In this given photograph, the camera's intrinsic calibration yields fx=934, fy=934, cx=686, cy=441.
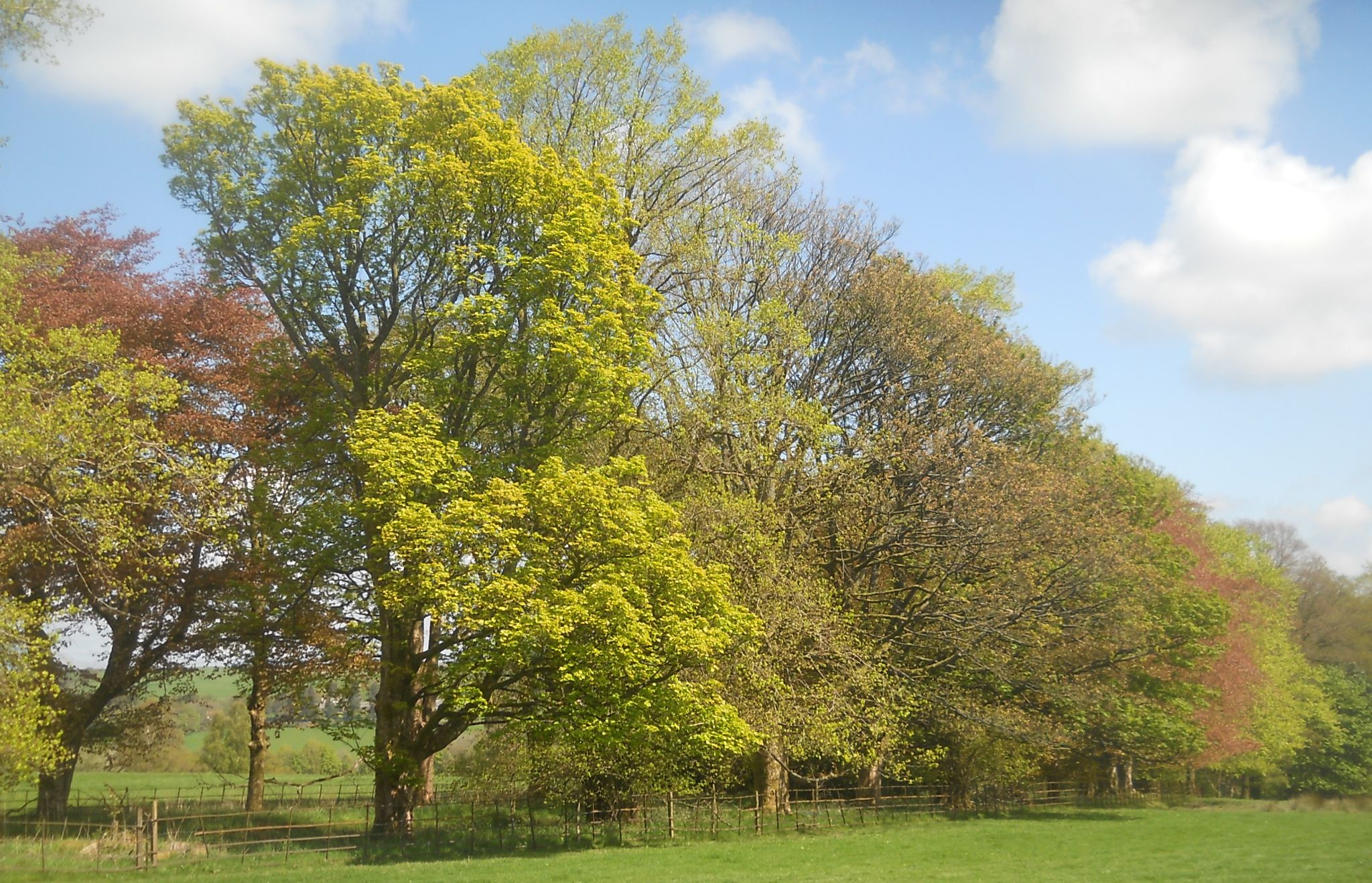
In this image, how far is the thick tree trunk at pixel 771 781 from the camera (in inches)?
1067

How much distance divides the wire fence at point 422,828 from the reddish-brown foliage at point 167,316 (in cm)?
904

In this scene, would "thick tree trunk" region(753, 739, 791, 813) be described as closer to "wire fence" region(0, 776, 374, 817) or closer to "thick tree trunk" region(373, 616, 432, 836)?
"thick tree trunk" region(373, 616, 432, 836)

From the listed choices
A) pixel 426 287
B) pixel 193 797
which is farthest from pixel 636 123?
pixel 193 797

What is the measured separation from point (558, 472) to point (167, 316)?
40.3 feet

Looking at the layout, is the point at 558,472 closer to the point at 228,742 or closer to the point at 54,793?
the point at 54,793

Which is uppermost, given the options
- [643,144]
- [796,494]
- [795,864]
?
[643,144]

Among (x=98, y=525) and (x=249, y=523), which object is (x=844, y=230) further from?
(x=98, y=525)

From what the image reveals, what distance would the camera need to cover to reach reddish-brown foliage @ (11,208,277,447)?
2259 cm

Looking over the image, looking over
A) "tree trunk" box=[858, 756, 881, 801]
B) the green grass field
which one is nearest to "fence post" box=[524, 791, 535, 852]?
the green grass field

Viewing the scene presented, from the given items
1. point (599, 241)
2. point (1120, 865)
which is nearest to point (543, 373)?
point (599, 241)

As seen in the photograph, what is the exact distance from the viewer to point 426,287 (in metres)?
22.2

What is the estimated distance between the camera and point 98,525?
14711mm

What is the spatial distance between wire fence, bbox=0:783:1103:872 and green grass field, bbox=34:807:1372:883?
0.77 metres

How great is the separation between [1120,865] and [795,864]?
769 cm
